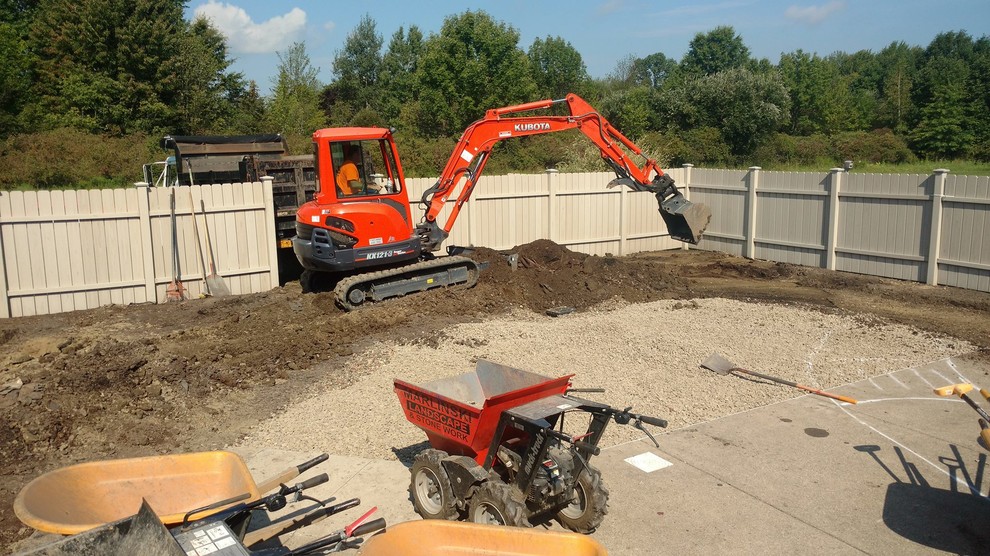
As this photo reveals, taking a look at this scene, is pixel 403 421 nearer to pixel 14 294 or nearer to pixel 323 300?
pixel 323 300

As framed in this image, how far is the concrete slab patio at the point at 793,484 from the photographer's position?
227 inches

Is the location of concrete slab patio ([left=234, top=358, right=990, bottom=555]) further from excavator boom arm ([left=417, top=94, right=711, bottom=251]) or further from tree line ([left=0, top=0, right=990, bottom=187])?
tree line ([left=0, top=0, right=990, bottom=187])

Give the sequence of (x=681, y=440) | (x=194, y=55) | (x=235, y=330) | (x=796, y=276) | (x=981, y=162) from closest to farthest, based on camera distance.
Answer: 1. (x=681, y=440)
2. (x=235, y=330)
3. (x=796, y=276)
4. (x=194, y=55)
5. (x=981, y=162)

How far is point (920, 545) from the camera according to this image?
5.64m

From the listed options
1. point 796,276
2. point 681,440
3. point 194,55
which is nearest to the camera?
point 681,440

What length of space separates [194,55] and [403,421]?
32858mm

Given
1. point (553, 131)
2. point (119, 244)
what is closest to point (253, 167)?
point (119, 244)

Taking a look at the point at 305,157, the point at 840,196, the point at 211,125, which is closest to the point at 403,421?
the point at 305,157

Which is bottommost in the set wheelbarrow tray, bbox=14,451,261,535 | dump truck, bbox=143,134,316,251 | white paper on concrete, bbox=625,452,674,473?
white paper on concrete, bbox=625,452,674,473

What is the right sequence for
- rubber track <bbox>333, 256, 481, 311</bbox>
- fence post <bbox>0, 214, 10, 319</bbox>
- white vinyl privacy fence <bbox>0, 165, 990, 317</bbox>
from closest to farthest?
rubber track <bbox>333, 256, 481, 311</bbox>, fence post <bbox>0, 214, 10, 319</bbox>, white vinyl privacy fence <bbox>0, 165, 990, 317</bbox>

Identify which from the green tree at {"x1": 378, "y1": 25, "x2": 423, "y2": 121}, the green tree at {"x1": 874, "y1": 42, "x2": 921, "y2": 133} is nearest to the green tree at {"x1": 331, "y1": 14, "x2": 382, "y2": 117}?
the green tree at {"x1": 378, "y1": 25, "x2": 423, "y2": 121}

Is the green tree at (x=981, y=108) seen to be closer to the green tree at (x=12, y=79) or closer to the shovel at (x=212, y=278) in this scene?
the shovel at (x=212, y=278)

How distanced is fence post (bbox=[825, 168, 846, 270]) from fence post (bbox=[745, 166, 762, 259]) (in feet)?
6.54

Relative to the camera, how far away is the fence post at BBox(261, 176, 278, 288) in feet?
48.0
